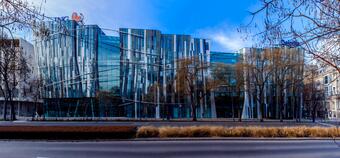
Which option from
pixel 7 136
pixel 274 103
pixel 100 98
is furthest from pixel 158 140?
pixel 274 103

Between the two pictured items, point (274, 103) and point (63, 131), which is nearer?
point (63, 131)

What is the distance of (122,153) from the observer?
1609cm

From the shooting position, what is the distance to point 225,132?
2484 centimetres

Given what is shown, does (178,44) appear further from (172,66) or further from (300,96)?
(300,96)

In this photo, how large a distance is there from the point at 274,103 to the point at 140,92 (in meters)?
30.9

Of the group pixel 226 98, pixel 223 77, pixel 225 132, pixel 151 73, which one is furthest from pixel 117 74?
pixel 225 132

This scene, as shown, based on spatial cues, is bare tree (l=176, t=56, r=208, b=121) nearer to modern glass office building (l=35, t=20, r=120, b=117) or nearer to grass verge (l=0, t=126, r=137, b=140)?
modern glass office building (l=35, t=20, r=120, b=117)

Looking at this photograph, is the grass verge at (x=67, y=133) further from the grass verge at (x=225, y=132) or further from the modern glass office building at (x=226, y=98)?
the modern glass office building at (x=226, y=98)

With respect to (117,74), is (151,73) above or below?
above

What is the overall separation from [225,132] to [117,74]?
58.2m

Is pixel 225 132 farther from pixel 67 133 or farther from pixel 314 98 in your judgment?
pixel 314 98

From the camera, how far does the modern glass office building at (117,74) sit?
78.9 metres

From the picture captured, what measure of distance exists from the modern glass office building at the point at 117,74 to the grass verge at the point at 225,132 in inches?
2046

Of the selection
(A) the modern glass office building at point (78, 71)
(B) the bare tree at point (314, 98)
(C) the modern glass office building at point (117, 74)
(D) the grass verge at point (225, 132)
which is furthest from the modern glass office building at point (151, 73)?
(D) the grass verge at point (225, 132)
